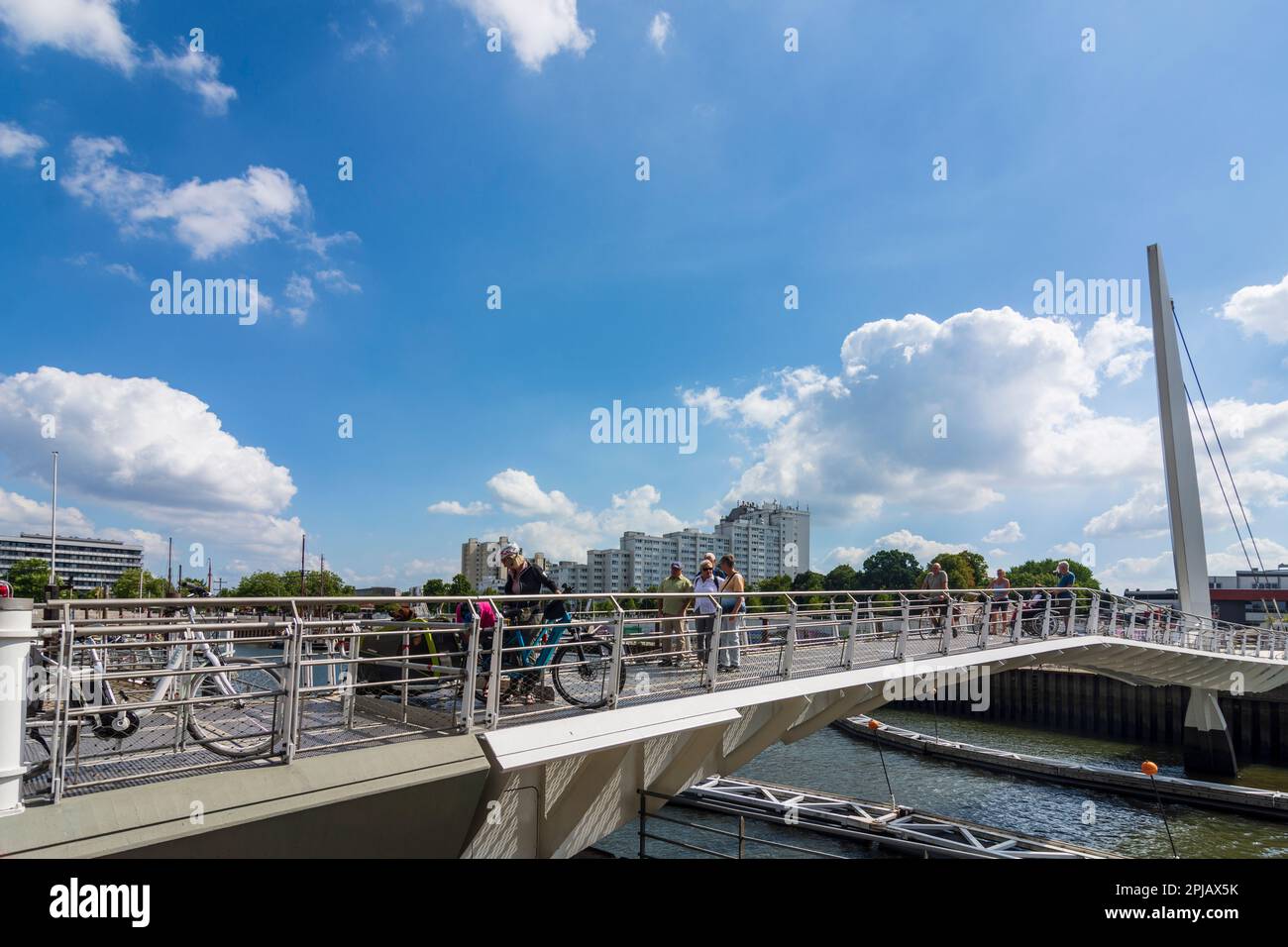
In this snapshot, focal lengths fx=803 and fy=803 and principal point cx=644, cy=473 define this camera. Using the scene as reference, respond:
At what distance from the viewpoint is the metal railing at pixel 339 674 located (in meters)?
5.73

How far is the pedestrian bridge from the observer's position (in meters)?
5.53

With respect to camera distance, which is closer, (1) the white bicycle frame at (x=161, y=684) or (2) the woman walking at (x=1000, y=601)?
(1) the white bicycle frame at (x=161, y=684)

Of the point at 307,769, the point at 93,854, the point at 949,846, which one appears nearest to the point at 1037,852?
the point at 949,846

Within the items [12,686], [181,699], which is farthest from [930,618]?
[12,686]

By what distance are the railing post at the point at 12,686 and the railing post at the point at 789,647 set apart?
864 cm

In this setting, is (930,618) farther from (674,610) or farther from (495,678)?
(495,678)

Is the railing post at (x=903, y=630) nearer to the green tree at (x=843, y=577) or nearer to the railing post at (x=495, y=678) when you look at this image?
the railing post at (x=495, y=678)

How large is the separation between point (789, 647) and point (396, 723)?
585 centimetres

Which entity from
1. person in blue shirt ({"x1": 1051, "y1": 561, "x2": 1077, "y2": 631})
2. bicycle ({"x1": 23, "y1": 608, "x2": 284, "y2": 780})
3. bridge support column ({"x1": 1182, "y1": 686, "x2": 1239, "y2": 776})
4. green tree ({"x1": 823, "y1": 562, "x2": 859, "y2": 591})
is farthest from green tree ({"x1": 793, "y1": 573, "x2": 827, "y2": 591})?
bicycle ({"x1": 23, "y1": 608, "x2": 284, "y2": 780})

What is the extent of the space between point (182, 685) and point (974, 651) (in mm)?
14392

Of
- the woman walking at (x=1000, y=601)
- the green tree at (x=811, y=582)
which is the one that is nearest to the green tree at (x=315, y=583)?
the green tree at (x=811, y=582)
